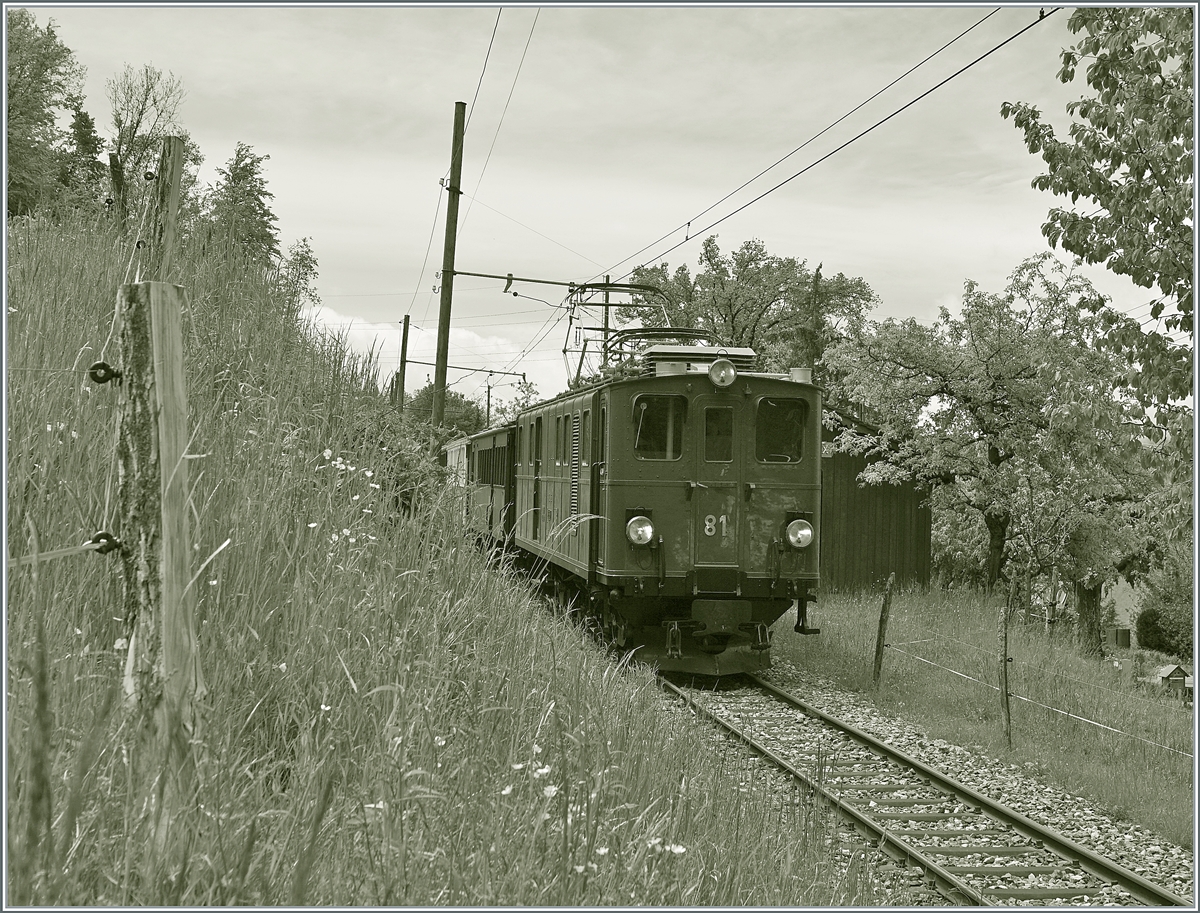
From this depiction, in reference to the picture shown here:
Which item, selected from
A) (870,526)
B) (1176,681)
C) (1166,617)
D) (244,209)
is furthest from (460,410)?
(244,209)

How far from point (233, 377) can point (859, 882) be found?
439cm

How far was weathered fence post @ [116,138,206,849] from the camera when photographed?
262 cm

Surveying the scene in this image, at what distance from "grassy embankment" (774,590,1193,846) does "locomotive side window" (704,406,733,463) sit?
3038 mm

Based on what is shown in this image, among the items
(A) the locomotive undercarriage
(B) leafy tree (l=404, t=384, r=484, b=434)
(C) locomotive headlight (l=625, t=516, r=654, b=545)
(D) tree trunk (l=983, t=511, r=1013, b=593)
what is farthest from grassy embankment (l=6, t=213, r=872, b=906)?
(B) leafy tree (l=404, t=384, r=484, b=434)

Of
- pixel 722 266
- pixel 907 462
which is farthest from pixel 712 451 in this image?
pixel 722 266

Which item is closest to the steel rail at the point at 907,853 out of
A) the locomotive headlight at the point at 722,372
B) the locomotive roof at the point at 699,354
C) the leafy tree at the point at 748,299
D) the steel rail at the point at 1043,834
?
the steel rail at the point at 1043,834

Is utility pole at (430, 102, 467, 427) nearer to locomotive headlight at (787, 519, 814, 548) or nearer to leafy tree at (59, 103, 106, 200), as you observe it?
leafy tree at (59, 103, 106, 200)

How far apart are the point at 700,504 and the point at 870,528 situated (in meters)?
12.5

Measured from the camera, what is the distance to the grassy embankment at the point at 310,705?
2.49m

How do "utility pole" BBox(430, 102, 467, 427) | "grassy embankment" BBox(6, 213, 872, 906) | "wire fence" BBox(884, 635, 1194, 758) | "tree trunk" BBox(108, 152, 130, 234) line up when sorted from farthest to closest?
"utility pole" BBox(430, 102, 467, 427) → "wire fence" BBox(884, 635, 1194, 758) → "tree trunk" BBox(108, 152, 130, 234) → "grassy embankment" BBox(6, 213, 872, 906)

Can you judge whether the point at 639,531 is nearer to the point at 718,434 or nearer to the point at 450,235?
the point at 718,434

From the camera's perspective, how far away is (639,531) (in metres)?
10.9

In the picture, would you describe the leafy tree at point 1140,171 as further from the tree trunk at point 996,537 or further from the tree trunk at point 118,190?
the tree trunk at point 996,537

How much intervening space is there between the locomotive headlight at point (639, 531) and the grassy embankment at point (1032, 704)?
302cm
